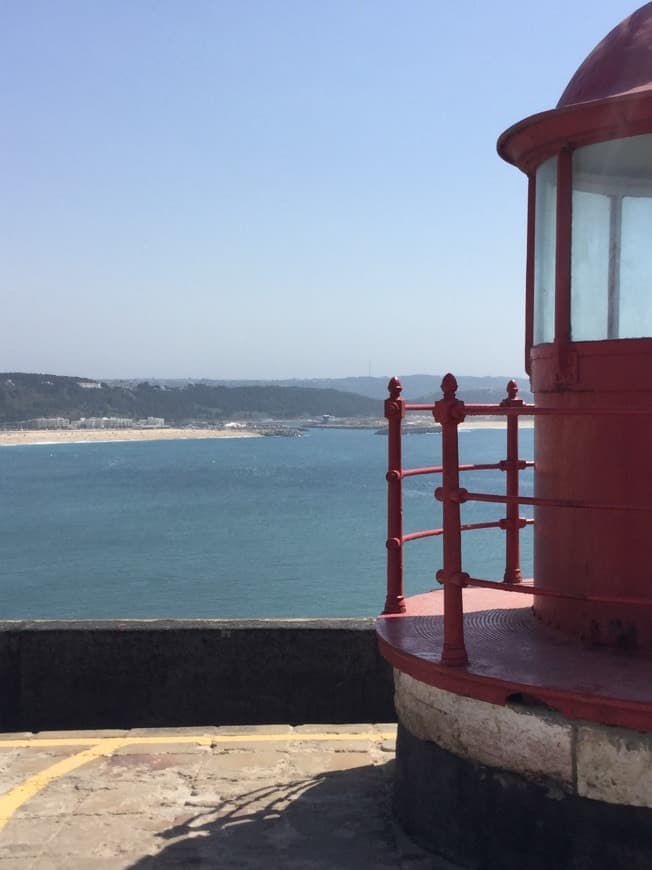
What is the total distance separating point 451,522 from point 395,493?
850 mm

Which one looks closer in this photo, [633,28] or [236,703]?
[633,28]

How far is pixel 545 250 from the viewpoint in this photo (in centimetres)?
416

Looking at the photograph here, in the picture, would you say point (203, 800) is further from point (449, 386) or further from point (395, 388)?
point (449, 386)

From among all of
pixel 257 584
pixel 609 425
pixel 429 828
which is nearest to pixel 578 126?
pixel 609 425

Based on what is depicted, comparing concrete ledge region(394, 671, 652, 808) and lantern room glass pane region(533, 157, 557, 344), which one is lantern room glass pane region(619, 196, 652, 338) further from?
concrete ledge region(394, 671, 652, 808)

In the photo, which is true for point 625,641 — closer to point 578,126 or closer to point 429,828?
point 429,828

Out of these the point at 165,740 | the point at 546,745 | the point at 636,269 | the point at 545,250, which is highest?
the point at 545,250

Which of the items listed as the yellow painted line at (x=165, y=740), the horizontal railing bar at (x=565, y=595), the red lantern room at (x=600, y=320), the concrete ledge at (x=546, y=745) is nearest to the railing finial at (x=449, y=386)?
the red lantern room at (x=600, y=320)

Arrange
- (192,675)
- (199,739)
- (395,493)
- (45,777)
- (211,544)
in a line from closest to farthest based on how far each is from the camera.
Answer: (395,493), (45,777), (199,739), (192,675), (211,544)

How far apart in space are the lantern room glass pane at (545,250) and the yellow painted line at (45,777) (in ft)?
10.3

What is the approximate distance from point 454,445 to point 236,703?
308 centimetres

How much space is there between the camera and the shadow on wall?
3992mm

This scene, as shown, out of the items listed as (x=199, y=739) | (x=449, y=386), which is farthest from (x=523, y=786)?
(x=199, y=739)

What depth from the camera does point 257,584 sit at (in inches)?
1704
